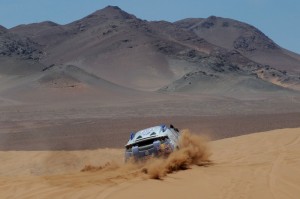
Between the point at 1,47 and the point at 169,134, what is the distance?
134 m

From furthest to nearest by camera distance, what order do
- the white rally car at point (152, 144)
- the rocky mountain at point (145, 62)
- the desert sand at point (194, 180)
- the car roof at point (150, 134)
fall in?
1. the rocky mountain at point (145, 62)
2. the car roof at point (150, 134)
3. the white rally car at point (152, 144)
4. the desert sand at point (194, 180)

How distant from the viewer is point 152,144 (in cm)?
1508

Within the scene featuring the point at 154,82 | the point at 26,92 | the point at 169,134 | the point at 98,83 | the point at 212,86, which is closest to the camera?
the point at 169,134

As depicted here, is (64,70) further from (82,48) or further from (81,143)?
(81,143)

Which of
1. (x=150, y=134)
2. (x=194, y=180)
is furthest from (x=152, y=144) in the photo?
(x=194, y=180)

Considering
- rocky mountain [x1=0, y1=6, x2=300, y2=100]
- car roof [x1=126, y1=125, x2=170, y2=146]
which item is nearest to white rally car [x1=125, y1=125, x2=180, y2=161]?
car roof [x1=126, y1=125, x2=170, y2=146]

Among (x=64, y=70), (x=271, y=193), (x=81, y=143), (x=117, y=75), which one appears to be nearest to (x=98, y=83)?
(x=64, y=70)

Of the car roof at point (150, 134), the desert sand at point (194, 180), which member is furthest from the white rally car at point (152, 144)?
the desert sand at point (194, 180)

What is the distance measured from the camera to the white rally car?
1501cm

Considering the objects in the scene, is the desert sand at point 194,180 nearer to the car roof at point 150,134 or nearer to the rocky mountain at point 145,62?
the car roof at point 150,134

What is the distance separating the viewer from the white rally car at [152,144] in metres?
15.0

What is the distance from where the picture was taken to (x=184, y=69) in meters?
139

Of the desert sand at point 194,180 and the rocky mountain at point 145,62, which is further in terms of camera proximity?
the rocky mountain at point 145,62

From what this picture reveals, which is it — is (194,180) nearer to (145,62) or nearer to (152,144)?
(152,144)
